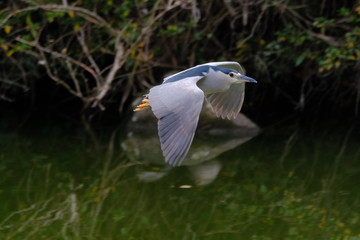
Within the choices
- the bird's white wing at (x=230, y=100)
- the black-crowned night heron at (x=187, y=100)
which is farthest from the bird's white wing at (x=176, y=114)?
the bird's white wing at (x=230, y=100)

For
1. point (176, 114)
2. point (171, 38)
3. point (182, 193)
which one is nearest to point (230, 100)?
point (182, 193)

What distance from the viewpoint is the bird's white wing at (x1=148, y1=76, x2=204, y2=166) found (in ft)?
11.7

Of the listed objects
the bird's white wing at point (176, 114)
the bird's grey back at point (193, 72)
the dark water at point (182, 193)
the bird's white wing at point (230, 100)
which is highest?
the bird's grey back at point (193, 72)

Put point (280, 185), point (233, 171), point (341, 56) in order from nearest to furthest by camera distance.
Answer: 1. point (280, 185)
2. point (233, 171)
3. point (341, 56)

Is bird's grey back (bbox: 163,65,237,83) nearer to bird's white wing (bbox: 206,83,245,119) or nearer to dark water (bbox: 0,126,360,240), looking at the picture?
bird's white wing (bbox: 206,83,245,119)

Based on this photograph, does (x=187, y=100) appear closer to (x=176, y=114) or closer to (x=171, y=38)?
(x=176, y=114)

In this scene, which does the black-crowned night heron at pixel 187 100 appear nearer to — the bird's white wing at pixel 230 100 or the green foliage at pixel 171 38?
the bird's white wing at pixel 230 100

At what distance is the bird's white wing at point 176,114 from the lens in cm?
355

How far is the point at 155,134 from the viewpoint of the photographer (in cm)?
737

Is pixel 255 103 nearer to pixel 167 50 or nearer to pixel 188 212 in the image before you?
pixel 167 50

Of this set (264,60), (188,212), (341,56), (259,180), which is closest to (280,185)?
(259,180)

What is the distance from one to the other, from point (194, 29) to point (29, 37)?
5.04 ft

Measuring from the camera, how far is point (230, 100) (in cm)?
491

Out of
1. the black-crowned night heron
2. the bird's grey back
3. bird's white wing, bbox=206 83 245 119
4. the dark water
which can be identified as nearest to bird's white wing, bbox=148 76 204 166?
the black-crowned night heron
